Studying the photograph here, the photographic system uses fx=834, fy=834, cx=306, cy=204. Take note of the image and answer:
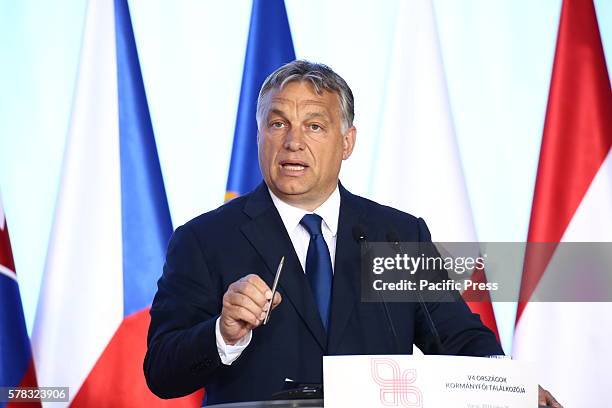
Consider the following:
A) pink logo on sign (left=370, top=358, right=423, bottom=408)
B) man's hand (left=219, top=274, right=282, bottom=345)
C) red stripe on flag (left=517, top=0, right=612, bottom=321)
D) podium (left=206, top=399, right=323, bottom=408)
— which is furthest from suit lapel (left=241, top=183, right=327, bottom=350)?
red stripe on flag (left=517, top=0, right=612, bottom=321)

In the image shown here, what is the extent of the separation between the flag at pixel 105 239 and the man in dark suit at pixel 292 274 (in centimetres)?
119

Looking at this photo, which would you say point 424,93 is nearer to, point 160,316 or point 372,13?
point 372,13

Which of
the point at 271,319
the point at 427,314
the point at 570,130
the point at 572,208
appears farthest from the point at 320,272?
the point at 570,130

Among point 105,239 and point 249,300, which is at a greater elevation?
point 105,239

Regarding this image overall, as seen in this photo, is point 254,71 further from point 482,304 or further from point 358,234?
point 358,234

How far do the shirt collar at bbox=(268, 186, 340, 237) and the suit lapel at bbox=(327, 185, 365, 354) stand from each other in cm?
3

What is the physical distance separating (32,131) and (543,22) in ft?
8.86

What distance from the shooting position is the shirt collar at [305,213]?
9.16 feet

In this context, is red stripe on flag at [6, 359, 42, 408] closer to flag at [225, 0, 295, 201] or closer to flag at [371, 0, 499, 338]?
flag at [225, 0, 295, 201]

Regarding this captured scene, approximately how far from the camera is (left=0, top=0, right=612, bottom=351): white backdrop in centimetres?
408

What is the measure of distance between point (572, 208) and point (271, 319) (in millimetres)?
2110

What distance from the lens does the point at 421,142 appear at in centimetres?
416

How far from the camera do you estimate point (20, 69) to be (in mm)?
4121

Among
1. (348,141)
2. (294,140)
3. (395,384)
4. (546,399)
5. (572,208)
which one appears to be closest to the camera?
(395,384)
